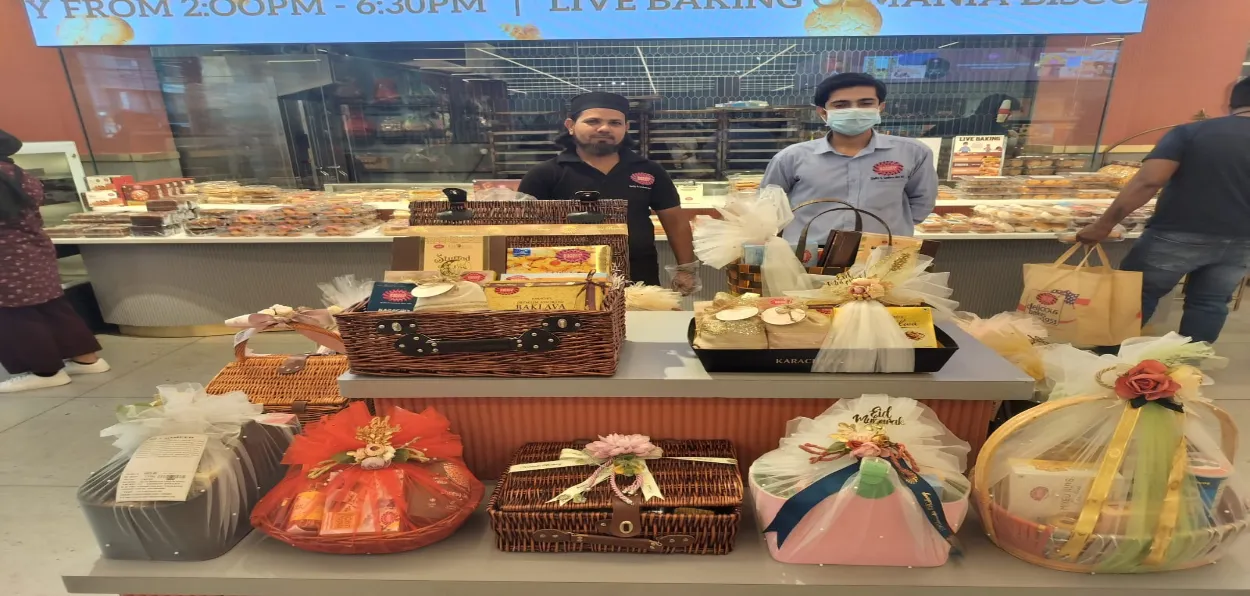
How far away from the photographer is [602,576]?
1085 mm

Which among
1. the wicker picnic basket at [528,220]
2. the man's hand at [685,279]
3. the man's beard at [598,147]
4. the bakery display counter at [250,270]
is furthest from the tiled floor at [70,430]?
the man's beard at [598,147]

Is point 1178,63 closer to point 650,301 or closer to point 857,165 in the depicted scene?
point 857,165

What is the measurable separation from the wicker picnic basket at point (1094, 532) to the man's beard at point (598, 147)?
1975 mm

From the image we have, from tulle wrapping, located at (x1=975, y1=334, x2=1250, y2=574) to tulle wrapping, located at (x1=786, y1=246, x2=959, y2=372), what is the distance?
24 cm

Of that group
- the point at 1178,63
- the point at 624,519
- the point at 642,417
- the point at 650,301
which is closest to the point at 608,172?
the point at 650,301

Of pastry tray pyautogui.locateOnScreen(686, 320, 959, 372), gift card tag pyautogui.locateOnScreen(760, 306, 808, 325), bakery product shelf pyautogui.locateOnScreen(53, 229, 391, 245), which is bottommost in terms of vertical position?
bakery product shelf pyautogui.locateOnScreen(53, 229, 391, 245)

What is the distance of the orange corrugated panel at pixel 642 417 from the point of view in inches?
49.9

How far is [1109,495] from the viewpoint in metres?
1.00

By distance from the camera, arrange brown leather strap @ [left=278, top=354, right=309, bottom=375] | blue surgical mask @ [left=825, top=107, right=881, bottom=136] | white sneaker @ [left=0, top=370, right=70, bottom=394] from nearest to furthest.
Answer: brown leather strap @ [left=278, top=354, right=309, bottom=375], blue surgical mask @ [left=825, top=107, right=881, bottom=136], white sneaker @ [left=0, top=370, right=70, bottom=394]

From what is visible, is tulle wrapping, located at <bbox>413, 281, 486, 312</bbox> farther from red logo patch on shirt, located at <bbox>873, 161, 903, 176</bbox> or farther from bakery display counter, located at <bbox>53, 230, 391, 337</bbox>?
bakery display counter, located at <bbox>53, 230, 391, 337</bbox>

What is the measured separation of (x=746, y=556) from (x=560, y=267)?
72 cm

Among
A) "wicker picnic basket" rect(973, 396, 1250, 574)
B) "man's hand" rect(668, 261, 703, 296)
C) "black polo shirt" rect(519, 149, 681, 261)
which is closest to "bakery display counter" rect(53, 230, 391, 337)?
"black polo shirt" rect(519, 149, 681, 261)

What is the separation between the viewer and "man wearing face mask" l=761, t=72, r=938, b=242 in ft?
8.42

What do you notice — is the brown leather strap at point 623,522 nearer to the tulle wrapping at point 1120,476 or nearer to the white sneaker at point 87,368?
the tulle wrapping at point 1120,476
